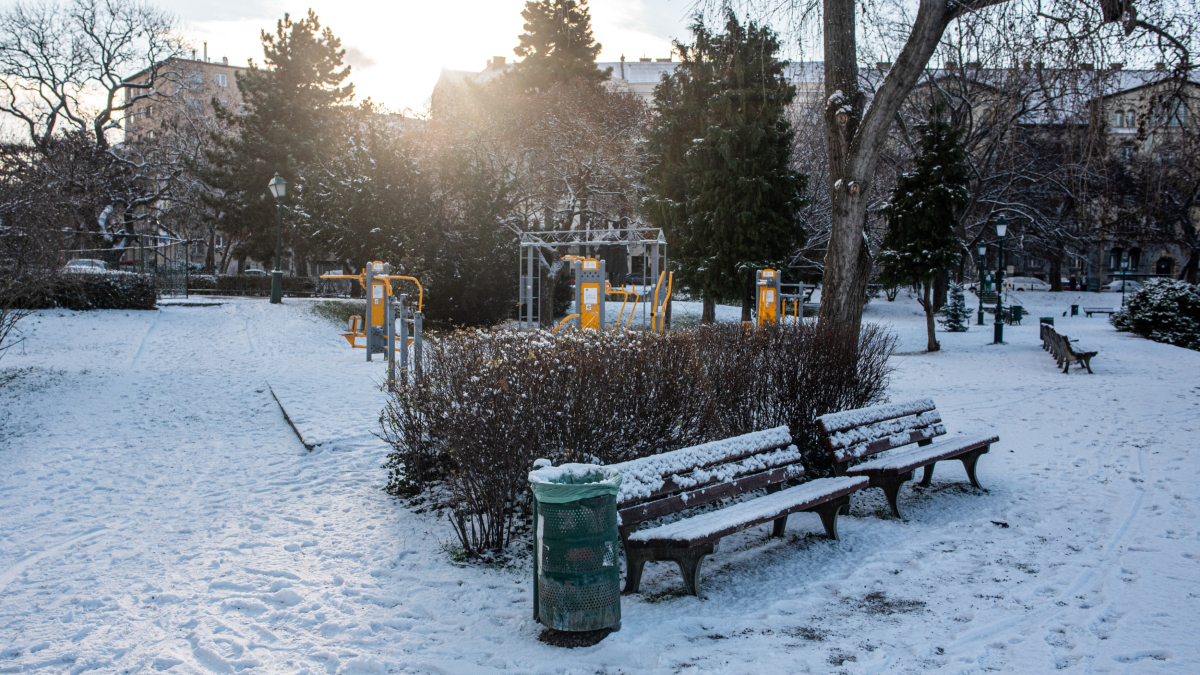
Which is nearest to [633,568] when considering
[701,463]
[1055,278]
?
[701,463]

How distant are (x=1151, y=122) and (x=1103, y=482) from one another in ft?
18.8

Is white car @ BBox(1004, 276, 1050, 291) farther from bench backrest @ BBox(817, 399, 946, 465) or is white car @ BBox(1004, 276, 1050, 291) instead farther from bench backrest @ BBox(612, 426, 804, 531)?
bench backrest @ BBox(612, 426, 804, 531)

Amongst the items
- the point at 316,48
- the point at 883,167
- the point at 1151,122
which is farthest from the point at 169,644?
the point at 316,48

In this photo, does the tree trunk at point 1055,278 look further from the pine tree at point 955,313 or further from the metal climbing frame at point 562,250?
the metal climbing frame at point 562,250

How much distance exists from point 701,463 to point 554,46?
35.3 metres

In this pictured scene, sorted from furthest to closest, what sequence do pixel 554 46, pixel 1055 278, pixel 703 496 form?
pixel 1055 278 < pixel 554 46 < pixel 703 496

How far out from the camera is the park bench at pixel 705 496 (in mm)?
4242

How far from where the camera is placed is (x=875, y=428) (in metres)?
6.35


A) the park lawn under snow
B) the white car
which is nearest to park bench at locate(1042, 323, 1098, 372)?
the park lawn under snow

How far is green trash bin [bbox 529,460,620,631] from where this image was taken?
12.4ft

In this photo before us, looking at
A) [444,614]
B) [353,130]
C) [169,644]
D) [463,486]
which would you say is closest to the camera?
[169,644]

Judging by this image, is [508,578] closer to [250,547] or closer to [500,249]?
[250,547]

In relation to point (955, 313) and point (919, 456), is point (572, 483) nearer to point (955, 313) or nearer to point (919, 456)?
point (919, 456)

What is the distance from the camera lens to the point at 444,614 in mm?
4172
